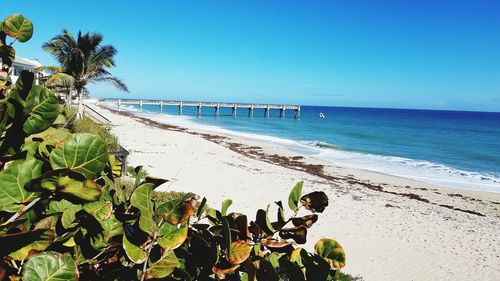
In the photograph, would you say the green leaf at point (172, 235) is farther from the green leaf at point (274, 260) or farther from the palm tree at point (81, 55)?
the palm tree at point (81, 55)

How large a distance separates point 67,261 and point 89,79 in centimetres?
2933

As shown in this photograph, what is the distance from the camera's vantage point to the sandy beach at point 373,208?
8.99m

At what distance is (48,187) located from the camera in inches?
29.5

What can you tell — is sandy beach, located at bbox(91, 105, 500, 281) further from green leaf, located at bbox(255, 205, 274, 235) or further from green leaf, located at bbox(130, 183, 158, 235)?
green leaf, located at bbox(130, 183, 158, 235)

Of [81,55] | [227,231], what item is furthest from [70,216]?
[81,55]

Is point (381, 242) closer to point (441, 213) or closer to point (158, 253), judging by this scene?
point (441, 213)

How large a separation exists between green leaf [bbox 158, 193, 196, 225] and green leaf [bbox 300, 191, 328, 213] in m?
0.41

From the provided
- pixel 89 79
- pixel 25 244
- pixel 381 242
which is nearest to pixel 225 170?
pixel 381 242

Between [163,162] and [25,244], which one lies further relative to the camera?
[163,162]

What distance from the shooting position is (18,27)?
96 cm

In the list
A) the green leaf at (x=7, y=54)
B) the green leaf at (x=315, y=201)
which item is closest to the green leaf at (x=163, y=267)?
the green leaf at (x=315, y=201)

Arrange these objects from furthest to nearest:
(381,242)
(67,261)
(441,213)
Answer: (441,213), (381,242), (67,261)

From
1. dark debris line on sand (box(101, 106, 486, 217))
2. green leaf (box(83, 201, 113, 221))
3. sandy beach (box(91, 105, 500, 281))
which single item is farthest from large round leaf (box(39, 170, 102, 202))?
dark debris line on sand (box(101, 106, 486, 217))

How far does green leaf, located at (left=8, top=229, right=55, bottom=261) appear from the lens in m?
0.76
